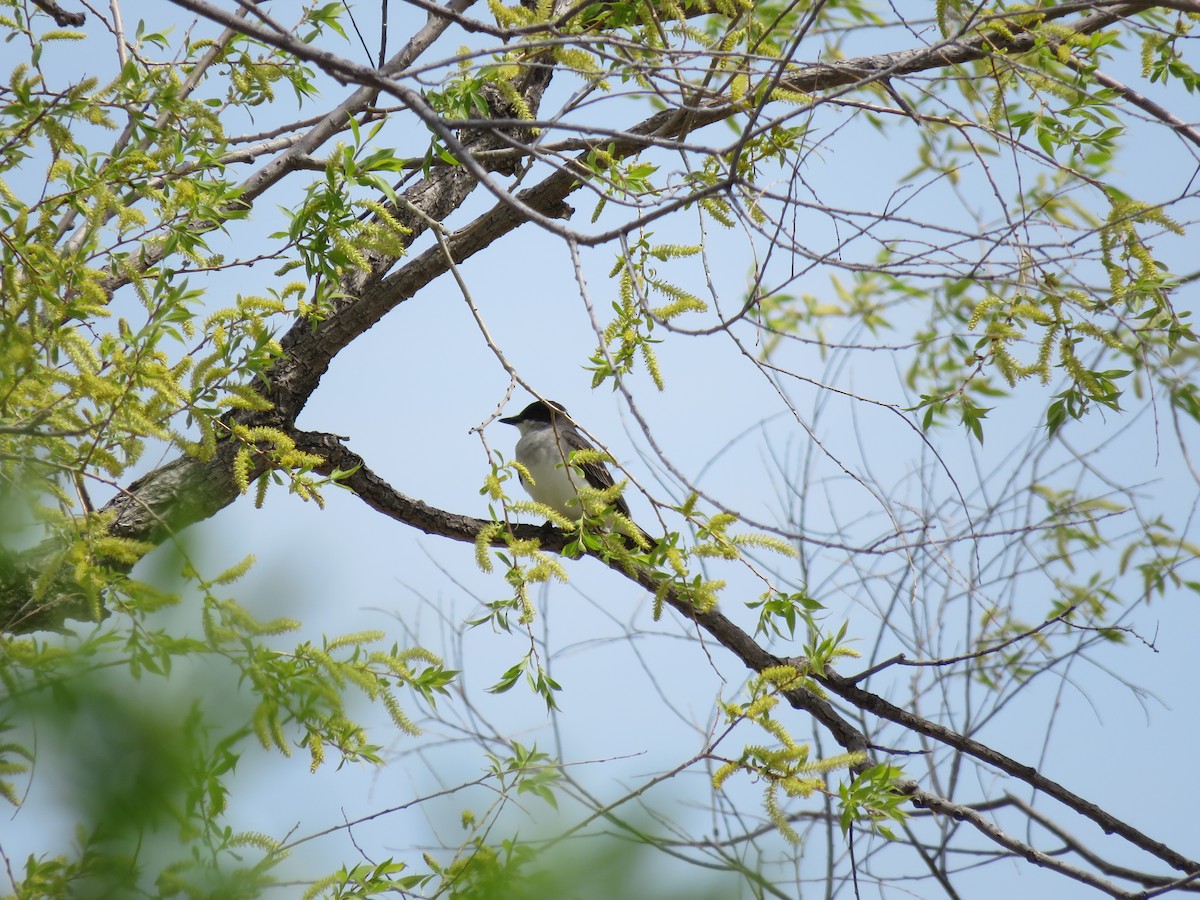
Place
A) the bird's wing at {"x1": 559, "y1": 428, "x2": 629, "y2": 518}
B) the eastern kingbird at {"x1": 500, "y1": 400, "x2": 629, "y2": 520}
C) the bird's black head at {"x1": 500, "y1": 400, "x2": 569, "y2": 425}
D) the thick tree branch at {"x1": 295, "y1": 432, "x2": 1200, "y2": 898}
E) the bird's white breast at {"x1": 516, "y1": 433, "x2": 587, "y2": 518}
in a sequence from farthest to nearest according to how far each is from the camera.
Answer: the bird's black head at {"x1": 500, "y1": 400, "x2": 569, "y2": 425}
the bird's white breast at {"x1": 516, "y1": 433, "x2": 587, "y2": 518}
the eastern kingbird at {"x1": 500, "y1": 400, "x2": 629, "y2": 520}
the bird's wing at {"x1": 559, "y1": 428, "x2": 629, "y2": 518}
the thick tree branch at {"x1": 295, "y1": 432, "x2": 1200, "y2": 898}

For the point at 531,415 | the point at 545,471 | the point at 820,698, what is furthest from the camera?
the point at 531,415

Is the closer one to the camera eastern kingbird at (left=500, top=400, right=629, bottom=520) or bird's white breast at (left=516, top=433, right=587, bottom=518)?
eastern kingbird at (left=500, top=400, right=629, bottom=520)

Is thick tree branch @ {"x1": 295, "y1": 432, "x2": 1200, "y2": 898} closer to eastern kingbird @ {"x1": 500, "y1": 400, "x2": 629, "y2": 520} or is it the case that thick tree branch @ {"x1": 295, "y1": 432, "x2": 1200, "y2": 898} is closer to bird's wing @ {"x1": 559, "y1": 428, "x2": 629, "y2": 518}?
bird's wing @ {"x1": 559, "y1": 428, "x2": 629, "y2": 518}

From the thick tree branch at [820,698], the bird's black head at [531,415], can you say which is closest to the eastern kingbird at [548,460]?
the bird's black head at [531,415]

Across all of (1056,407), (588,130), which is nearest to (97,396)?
(588,130)

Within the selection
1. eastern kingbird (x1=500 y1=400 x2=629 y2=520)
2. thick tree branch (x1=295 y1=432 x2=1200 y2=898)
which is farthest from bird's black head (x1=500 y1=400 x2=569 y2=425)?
thick tree branch (x1=295 y1=432 x2=1200 y2=898)

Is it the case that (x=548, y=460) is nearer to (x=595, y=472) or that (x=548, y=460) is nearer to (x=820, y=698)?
(x=595, y=472)

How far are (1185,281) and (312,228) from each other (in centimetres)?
307

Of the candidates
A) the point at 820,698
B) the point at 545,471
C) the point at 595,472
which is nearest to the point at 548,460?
the point at 545,471

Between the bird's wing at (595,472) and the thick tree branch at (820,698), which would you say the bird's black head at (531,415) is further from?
the thick tree branch at (820,698)

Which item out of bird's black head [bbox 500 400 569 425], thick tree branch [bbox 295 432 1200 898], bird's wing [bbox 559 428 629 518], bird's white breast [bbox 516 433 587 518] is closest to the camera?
thick tree branch [bbox 295 432 1200 898]

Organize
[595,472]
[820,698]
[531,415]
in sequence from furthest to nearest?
1. [531,415]
2. [595,472]
3. [820,698]

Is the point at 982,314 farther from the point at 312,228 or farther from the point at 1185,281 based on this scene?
the point at 312,228

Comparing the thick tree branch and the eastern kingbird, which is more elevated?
the eastern kingbird
